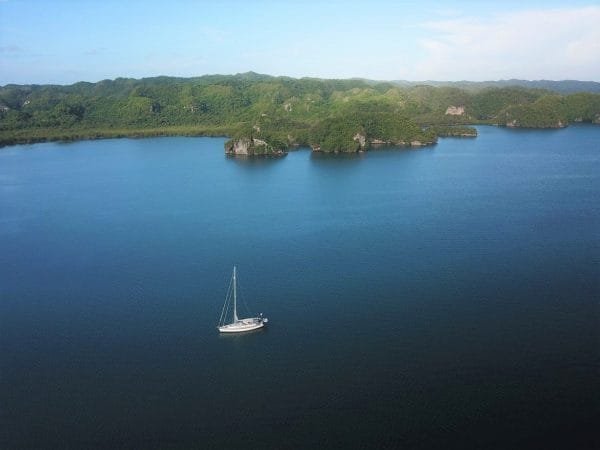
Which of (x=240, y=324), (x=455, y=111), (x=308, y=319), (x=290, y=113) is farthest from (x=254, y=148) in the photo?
(x=455, y=111)

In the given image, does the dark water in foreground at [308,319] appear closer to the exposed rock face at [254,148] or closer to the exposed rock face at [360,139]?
the exposed rock face at [254,148]

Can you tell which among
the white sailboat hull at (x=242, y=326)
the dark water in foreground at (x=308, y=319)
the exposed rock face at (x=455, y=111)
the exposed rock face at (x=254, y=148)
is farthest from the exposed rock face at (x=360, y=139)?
the white sailboat hull at (x=242, y=326)

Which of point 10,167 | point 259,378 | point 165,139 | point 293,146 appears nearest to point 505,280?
point 259,378

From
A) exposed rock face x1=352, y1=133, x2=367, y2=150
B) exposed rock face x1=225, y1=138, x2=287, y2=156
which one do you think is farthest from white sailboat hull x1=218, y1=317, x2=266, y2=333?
exposed rock face x1=352, y1=133, x2=367, y2=150

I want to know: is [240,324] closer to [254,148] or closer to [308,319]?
[308,319]

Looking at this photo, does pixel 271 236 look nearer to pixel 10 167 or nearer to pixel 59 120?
pixel 10 167

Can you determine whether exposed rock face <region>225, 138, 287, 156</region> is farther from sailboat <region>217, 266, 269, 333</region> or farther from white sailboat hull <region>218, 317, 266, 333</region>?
white sailboat hull <region>218, 317, 266, 333</region>
